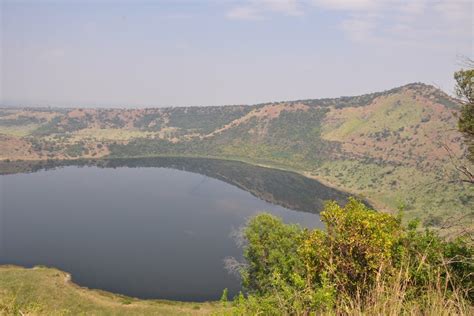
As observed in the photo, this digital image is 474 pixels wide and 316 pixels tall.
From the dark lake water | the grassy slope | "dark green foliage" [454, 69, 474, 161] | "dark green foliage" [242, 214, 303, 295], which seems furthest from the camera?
the dark lake water

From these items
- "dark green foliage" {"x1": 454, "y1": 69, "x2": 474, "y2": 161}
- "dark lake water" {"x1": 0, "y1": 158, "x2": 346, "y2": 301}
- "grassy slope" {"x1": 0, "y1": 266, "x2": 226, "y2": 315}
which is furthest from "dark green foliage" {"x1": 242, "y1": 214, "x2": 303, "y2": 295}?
"dark lake water" {"x1": 0, "y1": 158, "x2": 346, "y2": 301}

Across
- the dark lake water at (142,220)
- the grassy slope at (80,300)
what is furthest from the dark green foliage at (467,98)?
the dark lake water at (142,220)

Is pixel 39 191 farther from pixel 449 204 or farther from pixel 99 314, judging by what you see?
pixel 449 204

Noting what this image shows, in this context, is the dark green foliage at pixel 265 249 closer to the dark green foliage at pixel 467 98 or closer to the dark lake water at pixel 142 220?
the dark green foliage at pixel 467 98

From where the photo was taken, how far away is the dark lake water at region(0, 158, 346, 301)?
7988 centimetres

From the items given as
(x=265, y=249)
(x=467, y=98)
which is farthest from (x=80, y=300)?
(x=467, y=98)

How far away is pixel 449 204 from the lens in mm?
111438

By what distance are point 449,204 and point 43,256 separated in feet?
367

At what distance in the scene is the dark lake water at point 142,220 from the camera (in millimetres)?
79875

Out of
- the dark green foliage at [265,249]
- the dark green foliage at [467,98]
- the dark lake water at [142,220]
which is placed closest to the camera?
the dark green foliage at [467,98]

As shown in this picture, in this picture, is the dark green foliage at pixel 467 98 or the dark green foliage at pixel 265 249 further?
the dark green foliage at pixel 265 249

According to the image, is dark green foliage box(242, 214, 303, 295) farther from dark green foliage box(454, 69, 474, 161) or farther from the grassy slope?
dark green foliage box(454, 69, 474, 161)

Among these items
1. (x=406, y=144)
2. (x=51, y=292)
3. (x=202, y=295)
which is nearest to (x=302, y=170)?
(x=406, y=144)

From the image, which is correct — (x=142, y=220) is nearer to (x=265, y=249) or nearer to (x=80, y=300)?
(x=80, y=300)
